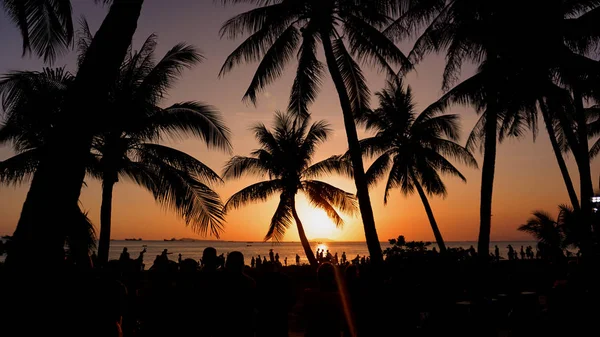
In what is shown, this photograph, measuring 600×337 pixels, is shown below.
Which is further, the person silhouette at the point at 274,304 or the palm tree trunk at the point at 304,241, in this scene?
the palm tree trunk at the point at 304,241

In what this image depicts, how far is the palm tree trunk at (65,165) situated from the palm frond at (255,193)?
17.1 metres

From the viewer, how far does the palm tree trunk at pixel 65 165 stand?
128 inches

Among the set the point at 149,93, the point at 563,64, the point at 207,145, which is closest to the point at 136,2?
the point at 207,145

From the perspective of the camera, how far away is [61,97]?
35.2 ft

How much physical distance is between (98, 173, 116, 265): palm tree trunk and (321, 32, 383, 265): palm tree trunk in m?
5.91

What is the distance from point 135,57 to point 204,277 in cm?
864

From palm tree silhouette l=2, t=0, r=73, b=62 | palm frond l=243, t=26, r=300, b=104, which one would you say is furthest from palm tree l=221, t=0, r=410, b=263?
palm tree silhouette l=2, t=0, r=73, b=62

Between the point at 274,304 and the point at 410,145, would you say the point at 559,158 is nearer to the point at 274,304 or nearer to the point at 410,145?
the point at 410,145

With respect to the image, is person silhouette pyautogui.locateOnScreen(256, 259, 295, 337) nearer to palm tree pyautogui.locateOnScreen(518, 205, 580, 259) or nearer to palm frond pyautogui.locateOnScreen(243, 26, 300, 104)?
palm frond pyautogui.locateOnScreen(243, 26, 300, 104)

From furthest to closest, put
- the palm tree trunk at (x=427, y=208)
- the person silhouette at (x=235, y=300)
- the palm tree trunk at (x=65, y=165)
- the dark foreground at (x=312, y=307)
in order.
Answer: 1. the palm tree trunk at (x=427, y=208)
2. the person silhouette at (x=235, y=300)
3. the dark foreground at (x=312, y=307)
4. the palm tree trunk at (x=65, y=165)

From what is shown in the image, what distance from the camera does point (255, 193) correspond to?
21.0 meters

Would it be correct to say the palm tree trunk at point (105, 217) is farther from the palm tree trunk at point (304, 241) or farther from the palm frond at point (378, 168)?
the palm frond at point (378, 168)

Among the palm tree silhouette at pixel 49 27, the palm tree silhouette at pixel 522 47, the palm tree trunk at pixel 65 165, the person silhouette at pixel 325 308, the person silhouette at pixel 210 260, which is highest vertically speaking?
the palm tree silhouette at pixel 522 47

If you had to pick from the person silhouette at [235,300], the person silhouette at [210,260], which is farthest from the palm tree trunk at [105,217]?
the person silhouette at [235,300]
